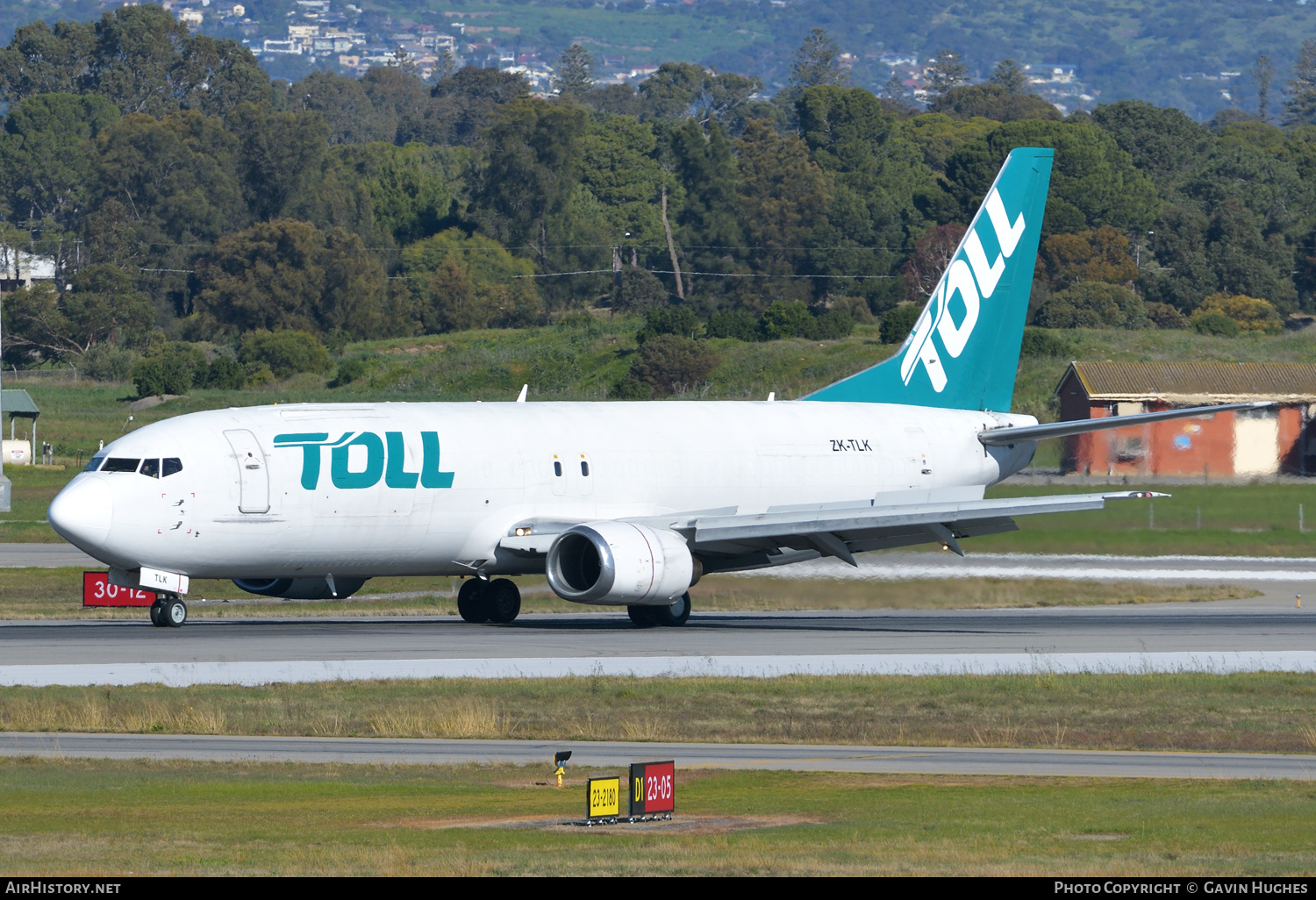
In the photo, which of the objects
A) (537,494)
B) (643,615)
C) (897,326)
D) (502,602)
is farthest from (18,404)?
(643,615)

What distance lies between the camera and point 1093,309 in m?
137

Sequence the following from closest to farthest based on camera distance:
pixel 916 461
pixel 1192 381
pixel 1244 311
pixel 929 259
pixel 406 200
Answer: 1. pixel 916 461
2. pixel 1192 381
3. pixel 1244 311
4. pixel 929 259
5. pixel 406 200

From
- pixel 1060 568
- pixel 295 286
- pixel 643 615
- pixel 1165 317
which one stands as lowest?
pixel 643 615

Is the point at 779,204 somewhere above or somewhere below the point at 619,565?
above

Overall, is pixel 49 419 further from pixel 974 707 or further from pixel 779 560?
pixel 974 707

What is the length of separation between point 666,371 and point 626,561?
75.8 m

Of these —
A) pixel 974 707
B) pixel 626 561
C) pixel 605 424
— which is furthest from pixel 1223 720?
pixel 605 424

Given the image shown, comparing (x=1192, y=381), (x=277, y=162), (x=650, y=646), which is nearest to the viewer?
(x=650, y=646)

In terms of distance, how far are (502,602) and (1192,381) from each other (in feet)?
179

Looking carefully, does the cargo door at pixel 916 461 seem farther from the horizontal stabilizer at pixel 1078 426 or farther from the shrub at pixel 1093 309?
A: the shrub at pixel 1093 309

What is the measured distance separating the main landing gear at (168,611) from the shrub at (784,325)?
8854cm

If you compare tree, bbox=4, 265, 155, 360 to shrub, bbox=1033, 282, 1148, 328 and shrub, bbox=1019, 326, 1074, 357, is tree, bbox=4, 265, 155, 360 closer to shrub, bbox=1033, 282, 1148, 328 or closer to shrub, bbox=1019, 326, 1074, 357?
shrub, bbox=1033, 282, 1148, 328

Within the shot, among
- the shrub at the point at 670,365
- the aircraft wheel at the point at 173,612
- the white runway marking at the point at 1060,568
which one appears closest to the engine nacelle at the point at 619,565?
the white runway marking at the point at 1060,568

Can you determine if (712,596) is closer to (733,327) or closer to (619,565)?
(619,565)
